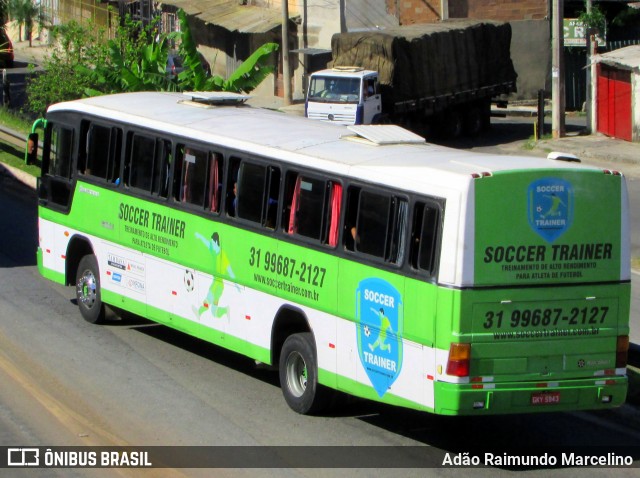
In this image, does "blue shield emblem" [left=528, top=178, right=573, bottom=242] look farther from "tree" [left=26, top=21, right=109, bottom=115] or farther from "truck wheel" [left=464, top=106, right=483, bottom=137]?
"truck wheel" [left=464, top=106, right=483, bottom=137]

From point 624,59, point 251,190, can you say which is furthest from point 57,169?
point 624,59

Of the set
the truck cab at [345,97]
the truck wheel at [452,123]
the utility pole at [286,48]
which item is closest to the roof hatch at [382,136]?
the truck cab at [345,97]

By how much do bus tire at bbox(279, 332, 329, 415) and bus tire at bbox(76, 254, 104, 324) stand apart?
4048 mm

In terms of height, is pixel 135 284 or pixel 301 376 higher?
pixel 135 284

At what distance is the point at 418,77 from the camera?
35281 millimetres

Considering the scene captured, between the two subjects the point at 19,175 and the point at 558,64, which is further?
the point at 558,64

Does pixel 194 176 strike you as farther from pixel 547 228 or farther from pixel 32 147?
pixel 547 228

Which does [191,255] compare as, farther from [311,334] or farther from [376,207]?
[376,207]

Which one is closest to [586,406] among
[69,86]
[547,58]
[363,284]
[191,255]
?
[363,284]

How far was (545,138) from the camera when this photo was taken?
116 feet

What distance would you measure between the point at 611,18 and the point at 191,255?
3700 centimetres

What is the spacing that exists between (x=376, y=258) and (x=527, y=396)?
6.00ft

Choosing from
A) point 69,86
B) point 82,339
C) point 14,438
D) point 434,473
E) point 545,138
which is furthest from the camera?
point 545,138

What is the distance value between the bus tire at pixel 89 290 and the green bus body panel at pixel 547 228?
269 inches
